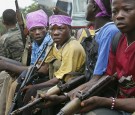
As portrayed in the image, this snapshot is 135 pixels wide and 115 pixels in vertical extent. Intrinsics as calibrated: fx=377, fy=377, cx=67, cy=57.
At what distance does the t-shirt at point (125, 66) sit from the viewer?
3.08 metres

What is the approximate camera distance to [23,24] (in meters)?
6.56

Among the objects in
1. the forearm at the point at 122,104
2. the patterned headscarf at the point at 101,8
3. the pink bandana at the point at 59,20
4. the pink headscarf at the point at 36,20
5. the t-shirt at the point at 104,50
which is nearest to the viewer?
the forearm at the point at 122,104

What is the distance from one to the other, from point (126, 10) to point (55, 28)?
1703 mm

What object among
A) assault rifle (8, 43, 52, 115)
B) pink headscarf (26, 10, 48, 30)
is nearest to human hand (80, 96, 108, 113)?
assault rifle (8, 43, 52, 115)

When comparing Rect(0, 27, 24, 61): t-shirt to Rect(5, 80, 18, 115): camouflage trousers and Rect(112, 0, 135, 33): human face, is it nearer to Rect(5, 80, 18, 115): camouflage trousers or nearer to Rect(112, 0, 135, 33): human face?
Rect(5, 80, 18, 115): camouflage trousers

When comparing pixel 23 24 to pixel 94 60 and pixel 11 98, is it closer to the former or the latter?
pixel 11 98

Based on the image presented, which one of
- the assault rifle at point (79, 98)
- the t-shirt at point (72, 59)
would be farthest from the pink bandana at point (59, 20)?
the assault rifle at point (79, 98)

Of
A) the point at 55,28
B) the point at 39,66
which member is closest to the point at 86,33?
the point at 55,28

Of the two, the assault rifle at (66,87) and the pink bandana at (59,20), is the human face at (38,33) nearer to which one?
the pink bandana at (59,20)

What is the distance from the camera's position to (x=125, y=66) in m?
3.12

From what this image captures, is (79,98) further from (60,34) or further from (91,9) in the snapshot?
(60,34)

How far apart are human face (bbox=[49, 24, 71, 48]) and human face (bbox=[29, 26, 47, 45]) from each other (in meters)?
0.61

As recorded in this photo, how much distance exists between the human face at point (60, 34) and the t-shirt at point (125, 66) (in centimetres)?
134

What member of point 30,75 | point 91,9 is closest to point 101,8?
point 91,9
